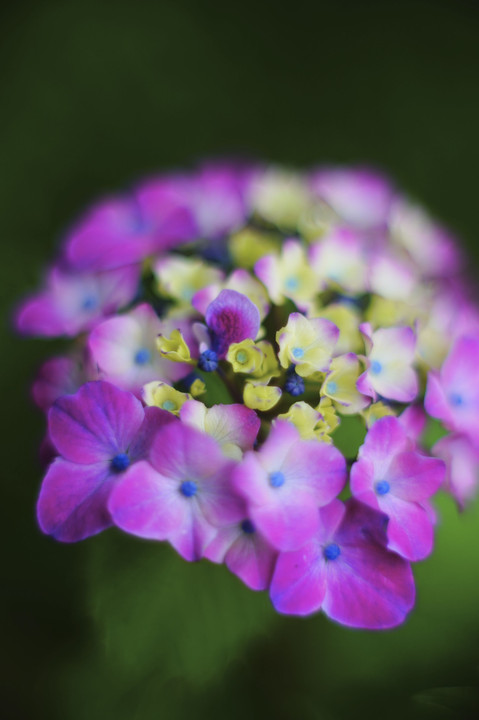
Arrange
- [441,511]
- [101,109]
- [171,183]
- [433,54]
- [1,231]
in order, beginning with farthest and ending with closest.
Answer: [433,54] < [101,109] < [1,231] < [171,183] < [441,511]

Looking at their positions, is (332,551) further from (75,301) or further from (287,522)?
(75,301)

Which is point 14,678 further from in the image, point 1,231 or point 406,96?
point 406,96

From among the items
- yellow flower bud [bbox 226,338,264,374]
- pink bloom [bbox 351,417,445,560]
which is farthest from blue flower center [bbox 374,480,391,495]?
yellow flower bud [bbox 226,338,264,374]

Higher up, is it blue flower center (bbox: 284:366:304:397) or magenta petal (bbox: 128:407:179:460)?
blue flower center (bbox: 284:366:304:397)

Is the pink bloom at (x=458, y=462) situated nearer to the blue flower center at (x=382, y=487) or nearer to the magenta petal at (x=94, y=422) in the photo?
the blue flower center at (x=382, y=487)

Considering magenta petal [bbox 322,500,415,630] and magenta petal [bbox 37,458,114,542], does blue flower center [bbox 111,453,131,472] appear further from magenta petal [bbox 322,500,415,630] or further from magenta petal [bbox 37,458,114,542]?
magenta petal [bbox 322,500,415,630]

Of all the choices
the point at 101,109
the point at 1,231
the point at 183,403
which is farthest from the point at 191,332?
the point at 101,109
